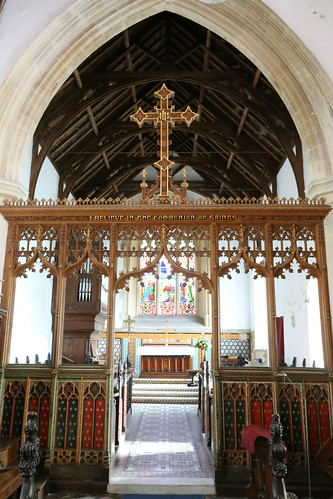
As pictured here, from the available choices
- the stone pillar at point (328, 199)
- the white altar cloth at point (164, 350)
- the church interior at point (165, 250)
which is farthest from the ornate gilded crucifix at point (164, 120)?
the white altar cloth at point (164, 350)

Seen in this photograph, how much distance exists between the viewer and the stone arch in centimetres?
523

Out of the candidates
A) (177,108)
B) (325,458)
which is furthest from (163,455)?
(177,108)

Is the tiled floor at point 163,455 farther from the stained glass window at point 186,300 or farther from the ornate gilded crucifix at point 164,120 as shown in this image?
the stained glass window at point 186,300

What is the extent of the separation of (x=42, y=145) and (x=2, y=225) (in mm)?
3353

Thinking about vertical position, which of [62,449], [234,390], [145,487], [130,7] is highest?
[130,7]

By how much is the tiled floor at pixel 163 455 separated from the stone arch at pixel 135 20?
3466 millimetres

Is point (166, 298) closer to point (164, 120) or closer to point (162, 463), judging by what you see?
point (162, 463)

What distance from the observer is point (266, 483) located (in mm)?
3656

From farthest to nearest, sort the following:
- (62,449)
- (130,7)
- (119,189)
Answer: (119,189)
(130,7)
(62,449)

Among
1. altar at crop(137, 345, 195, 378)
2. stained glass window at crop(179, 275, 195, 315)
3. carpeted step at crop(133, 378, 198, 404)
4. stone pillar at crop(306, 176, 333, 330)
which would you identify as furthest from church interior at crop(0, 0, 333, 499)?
stained glass window at crop(179, 275, 195, 315)

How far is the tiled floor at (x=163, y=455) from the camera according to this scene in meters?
4.25

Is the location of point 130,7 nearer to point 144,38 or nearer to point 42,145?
point 144,38

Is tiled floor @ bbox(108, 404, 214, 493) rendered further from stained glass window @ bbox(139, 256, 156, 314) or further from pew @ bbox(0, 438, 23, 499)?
stained glass window @ bbox(139, 256, 156, 314)

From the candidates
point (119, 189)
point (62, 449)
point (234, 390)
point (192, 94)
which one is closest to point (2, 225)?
point (62, 449)
